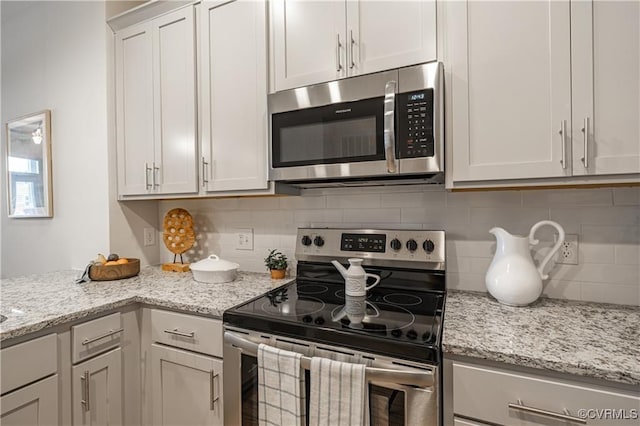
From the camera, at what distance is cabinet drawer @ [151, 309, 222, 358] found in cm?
135

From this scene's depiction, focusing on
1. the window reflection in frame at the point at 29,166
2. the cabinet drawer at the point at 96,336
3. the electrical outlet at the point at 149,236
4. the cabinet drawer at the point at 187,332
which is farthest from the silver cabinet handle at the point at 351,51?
the window reflection in frame at the point at 29,166

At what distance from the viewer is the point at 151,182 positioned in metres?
1.94

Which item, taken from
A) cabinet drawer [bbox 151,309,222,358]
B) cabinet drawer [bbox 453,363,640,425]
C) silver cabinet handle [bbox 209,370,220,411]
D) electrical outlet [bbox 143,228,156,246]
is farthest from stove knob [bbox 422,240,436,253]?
electrical outlet [bbox 143,228,156,246]

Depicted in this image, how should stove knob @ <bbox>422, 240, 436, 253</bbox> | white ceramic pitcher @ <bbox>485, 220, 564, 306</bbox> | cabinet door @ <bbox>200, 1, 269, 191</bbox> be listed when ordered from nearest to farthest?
white ceramic pitcher @ <bbox>485, 220, 564, 306</bbox>
stove knob @ <bbox>422, 240, 436, 253</bbox>
cabinet door @ <bbox>200, 1, 269, 191</bbox>

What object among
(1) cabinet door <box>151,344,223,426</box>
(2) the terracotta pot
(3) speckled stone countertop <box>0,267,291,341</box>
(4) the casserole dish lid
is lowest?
(1) cabinet door <box>151,344,223,426</box>

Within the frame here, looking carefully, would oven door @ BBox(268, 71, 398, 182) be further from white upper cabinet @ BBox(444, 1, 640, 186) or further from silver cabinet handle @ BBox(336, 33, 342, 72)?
white upper cabinet @ BBox(444, 1, 640, 186)

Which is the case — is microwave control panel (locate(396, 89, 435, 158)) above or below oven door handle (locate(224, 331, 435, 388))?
above

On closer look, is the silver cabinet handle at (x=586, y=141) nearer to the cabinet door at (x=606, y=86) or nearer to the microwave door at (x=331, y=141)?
the cabinet door at (x=606, y=86)

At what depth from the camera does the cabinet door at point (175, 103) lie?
1.81 m

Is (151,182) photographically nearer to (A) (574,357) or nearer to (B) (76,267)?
(B) (76,267)

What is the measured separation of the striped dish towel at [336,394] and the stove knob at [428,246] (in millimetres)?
703

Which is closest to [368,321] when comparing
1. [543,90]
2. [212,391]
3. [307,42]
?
[212,391]

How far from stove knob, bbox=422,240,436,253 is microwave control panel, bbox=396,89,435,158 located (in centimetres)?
45

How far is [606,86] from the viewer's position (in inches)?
42.1
